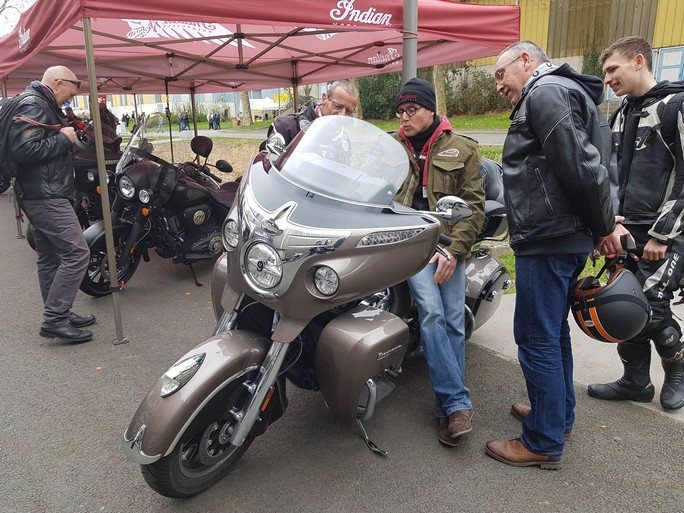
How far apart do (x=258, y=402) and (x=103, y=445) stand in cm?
108

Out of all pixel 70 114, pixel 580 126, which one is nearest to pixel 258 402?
pixel 580 126

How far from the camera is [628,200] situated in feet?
9.73

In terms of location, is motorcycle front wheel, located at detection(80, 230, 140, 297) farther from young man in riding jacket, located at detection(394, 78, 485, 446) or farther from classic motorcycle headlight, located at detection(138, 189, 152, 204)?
young man in riding jacket, located at detection(394, 78, 485, 446)

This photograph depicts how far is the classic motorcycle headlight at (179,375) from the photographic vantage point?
210cm

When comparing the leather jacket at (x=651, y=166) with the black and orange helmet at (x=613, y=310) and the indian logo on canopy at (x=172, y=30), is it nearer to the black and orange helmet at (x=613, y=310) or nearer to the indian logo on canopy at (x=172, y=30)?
the black and orange helmet at (x=613, y=310)

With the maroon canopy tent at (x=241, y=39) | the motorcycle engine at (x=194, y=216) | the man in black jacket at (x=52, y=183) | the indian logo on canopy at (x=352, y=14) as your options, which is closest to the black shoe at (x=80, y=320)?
the man in black jacket at (x=52, y=183)

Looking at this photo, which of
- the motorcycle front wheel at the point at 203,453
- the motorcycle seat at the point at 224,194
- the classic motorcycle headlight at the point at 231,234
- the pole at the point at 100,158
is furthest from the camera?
the motorcycle seat at the point at 224,194

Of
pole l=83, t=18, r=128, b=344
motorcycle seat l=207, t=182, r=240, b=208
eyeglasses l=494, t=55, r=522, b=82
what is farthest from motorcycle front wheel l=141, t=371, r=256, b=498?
motorcycle seat l=207, t=182, r=240, b=208

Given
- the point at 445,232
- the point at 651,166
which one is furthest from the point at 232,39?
→ the point at 651,166

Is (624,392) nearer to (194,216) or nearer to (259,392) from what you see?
(259,392)

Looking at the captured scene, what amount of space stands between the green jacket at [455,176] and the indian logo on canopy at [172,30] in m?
4.13

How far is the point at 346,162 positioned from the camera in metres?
2.36

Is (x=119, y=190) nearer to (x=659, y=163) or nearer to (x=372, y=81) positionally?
(x=659, y=163)

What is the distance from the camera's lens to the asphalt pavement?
234 centimetres
